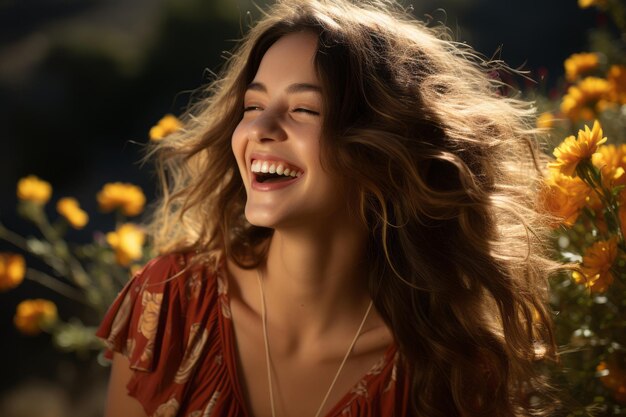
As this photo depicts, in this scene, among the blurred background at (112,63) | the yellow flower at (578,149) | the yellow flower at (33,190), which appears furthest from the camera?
the blurred background at (112,63)

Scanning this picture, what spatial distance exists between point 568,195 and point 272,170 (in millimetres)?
534

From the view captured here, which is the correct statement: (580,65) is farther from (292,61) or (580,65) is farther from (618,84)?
(292,61)

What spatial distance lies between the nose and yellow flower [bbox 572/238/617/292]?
577 millimetres

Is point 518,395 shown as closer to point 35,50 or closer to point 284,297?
point 284,297

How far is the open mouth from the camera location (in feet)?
4.89

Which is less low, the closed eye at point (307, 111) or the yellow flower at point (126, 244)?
the closed eye at point (307, 111)

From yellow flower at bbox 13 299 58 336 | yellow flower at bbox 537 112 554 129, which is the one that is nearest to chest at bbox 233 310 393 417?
yellow flower at bbox 537 112 554 129

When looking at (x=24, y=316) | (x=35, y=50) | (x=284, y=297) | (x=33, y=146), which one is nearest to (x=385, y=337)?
(x=284, y=297)

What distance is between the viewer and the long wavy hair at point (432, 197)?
1527mm

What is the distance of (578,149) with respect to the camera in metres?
1.35

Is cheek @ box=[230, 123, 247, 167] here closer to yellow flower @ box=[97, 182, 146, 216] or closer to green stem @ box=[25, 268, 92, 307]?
yellow flower @ box=[97, 182, 146, 216]

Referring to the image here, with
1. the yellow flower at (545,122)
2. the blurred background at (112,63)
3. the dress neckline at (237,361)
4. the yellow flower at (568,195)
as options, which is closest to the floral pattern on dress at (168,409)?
the dress neckline at (237,361)

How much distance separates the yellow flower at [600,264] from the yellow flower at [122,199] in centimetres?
135

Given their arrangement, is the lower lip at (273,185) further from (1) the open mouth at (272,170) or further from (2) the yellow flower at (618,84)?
(2) the yellow flower at (618,84)
